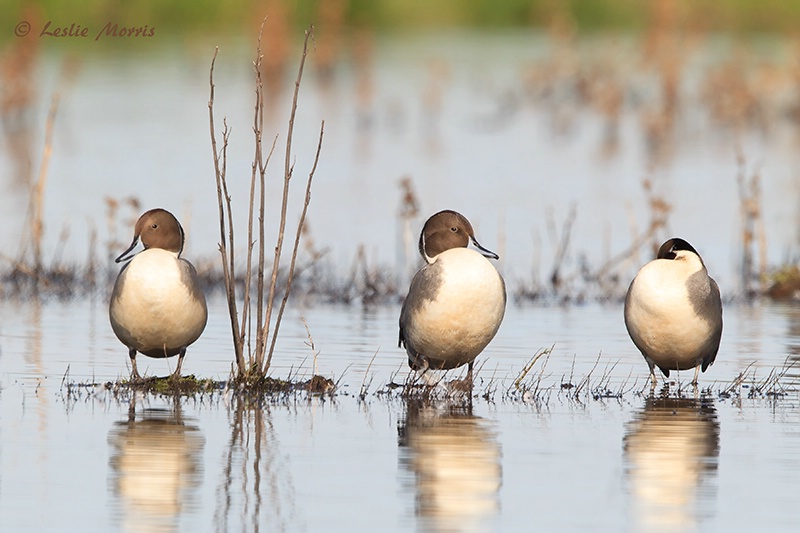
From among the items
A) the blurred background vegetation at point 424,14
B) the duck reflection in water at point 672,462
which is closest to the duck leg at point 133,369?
the duck reflection in water at point 672,462

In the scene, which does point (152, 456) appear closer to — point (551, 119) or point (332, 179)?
point (332, 179)

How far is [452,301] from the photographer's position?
357 inches

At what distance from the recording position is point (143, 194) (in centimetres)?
2231

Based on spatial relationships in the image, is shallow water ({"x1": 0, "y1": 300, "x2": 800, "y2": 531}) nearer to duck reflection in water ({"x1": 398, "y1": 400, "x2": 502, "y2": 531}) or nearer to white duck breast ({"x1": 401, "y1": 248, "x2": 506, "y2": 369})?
duck reflection in water ({"x1": 398, "y1": 400, "x2": 502, "y2": 531})

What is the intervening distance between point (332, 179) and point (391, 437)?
16.9 meters

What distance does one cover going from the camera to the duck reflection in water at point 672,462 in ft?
21.0

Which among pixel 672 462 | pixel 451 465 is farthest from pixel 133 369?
pixel 672 462

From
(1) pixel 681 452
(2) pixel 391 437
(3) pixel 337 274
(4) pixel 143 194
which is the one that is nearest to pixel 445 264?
(2) pixel 391 437

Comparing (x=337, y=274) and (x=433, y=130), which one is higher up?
(x=433, y=130)

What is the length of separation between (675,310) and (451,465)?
8.83 feet

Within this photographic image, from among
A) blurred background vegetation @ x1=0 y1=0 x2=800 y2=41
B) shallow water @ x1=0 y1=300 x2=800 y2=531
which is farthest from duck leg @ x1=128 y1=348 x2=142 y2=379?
blurred background vegetation @ x1=0 y1=0 x2=800 y2=41

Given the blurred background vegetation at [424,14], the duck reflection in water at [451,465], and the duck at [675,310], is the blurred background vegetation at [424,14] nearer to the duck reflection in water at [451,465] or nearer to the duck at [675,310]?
the duck at [675,310]

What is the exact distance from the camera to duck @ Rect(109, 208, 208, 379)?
29.8ft

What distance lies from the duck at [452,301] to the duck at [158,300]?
1.31 metres
